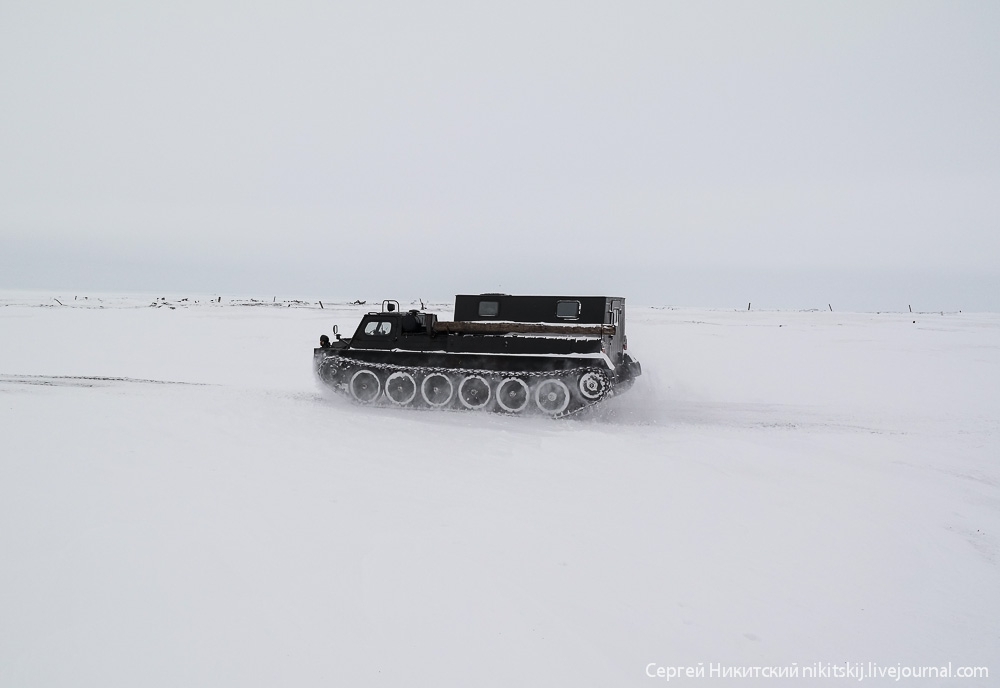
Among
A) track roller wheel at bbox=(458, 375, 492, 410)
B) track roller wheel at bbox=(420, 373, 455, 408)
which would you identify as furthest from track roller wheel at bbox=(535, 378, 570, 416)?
track roller wheel at bbox=(420, 373, 455, 408)

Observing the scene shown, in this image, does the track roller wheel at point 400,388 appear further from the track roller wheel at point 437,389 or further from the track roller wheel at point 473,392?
the track roller wheel at point 473,392

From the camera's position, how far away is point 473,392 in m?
12.6

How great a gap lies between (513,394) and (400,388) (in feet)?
8.22

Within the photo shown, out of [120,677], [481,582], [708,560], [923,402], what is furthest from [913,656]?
[923,402]

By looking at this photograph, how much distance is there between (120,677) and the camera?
145 inches

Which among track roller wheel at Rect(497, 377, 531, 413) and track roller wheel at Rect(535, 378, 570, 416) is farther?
track roller wheel at Rect(497, 377, 531, 413)

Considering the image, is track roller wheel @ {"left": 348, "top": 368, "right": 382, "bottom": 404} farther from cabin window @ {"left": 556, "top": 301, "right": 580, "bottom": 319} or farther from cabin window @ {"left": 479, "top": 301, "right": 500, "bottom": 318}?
cabin window @ {"left": 556, "top": 301, "right": 580, "bottom": 319}

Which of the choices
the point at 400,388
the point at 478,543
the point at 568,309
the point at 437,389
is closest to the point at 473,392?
the point at 437,389

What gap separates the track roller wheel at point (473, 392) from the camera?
12508 mm

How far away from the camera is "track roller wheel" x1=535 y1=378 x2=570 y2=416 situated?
1202cm

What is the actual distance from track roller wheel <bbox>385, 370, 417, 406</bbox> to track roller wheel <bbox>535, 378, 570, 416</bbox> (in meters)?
2.70

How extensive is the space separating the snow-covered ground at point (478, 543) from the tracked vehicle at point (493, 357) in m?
0.72

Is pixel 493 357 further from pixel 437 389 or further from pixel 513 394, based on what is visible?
pixel 437 389

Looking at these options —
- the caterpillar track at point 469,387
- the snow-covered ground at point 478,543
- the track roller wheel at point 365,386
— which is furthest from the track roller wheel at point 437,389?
the track roller wheel at point 365,386
